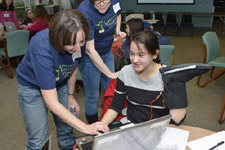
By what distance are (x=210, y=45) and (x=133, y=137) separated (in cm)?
292

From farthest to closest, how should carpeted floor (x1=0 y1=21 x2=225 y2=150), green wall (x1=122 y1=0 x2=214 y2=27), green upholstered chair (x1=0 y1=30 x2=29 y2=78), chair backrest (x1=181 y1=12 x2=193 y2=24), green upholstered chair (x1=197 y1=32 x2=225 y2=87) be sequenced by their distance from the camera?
green wall (x1=122 y1=0 x2=214 y2=27), chair backrest (x1=181 y1=12 x2=193 y2=24), green upholstered chair (x1=0 y1=30 x2=29 y2=78), green upholstered chair (x1=197 y1=32 x2=225 y2=87), carpeted floor (x1=0 y1=21 x2=225 y2=150)

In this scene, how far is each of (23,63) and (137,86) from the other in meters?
0.73

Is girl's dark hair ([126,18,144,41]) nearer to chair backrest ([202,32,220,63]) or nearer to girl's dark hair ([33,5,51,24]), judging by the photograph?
chair backrest ([202,32,220,63])

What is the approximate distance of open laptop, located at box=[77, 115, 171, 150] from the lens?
769 mm

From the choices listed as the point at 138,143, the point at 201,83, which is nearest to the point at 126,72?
the point at 138,143

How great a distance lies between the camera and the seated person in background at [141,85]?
53.5 inches

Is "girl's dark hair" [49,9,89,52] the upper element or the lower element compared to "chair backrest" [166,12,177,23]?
upper

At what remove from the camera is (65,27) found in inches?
40.4

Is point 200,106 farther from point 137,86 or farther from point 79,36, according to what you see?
point 79,36

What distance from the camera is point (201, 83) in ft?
12.1

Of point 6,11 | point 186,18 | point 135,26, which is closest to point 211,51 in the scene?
point 135,26

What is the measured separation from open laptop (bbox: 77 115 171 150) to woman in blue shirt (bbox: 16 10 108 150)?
28cm

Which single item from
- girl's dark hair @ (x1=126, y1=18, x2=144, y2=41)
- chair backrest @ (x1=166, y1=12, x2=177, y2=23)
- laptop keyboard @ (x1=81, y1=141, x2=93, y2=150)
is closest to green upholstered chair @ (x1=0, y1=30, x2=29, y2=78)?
girl's dark hair @ (x1=126, y1=18, x2=144, y2=41)

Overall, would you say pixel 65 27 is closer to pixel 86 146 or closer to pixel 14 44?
pixel 86 146
